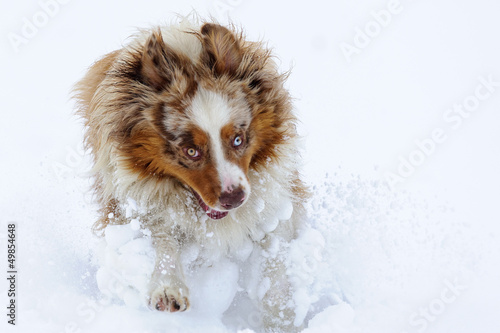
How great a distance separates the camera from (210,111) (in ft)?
11.9

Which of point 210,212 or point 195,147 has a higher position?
point 195,147

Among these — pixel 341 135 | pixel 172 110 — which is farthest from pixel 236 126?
pixel 341 135

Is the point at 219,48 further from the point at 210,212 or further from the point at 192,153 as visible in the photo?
the point at 210,212

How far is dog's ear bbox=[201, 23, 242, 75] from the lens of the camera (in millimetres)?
3797

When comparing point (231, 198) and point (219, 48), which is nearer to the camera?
point (231, 198)

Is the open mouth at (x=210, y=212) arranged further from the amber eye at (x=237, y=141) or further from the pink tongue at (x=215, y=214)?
the amber eye at (x=237, y=141)

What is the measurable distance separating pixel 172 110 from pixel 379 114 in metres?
5.02

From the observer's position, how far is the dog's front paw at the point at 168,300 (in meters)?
3.89

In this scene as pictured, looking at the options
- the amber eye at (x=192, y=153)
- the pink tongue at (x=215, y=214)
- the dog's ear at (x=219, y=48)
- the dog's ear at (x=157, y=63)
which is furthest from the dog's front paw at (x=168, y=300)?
the dog's ear at (x=219, y=48)

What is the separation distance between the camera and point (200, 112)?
363cm

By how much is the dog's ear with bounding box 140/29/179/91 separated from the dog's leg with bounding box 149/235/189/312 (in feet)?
4.01

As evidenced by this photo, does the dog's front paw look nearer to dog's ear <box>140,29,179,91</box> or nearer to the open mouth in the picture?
the open mouth

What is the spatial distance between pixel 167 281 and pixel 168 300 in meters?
0.16

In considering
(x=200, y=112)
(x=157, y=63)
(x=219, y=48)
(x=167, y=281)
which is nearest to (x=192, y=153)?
(x=200, y=112)
